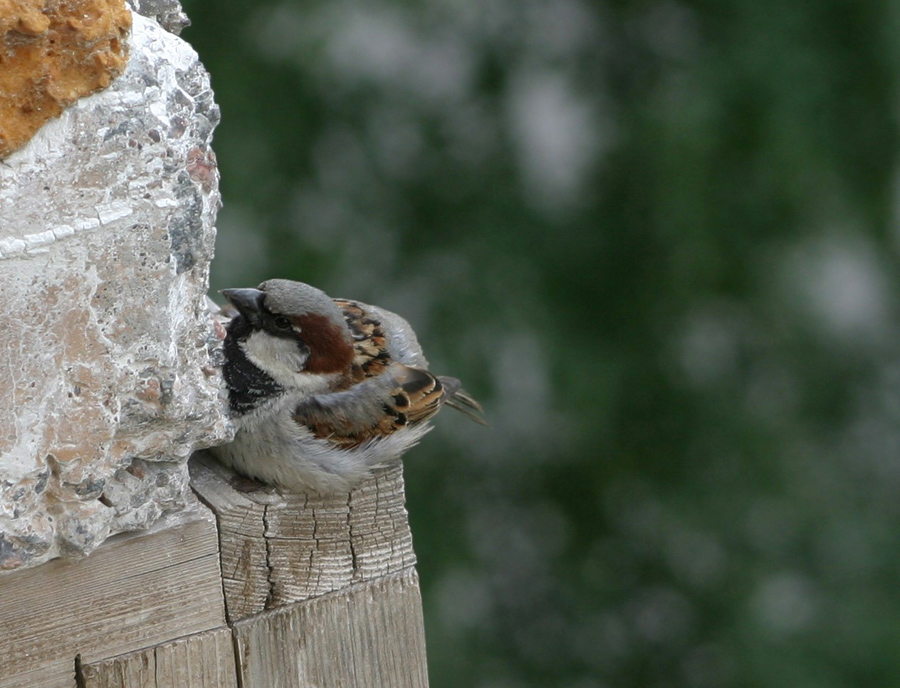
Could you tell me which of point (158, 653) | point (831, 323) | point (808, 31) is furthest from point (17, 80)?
point (831, 323)

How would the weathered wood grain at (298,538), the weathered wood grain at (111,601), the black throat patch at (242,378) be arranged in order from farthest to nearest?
the black throat patch at (242,378), the weathered wood grain at (298,538), the weathered wood grain at (111,601)

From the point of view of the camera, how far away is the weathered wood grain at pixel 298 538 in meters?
1.20

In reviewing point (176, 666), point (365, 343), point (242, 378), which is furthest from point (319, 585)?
point (365, 343)

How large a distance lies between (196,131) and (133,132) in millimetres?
71

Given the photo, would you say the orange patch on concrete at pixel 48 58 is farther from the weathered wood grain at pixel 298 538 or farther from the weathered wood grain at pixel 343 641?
the weathered wood grain at pixel 343 641

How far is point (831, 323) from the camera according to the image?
3082mm

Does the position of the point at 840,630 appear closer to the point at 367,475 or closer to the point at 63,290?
the point at 367,475

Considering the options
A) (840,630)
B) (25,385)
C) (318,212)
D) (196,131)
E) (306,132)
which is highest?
(196,131)

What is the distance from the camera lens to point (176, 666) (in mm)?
1146

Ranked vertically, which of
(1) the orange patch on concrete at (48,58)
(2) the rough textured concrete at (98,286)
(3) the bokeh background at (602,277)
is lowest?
(3) the bokeh background at (602,277)

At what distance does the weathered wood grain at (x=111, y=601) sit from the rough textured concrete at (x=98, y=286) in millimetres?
79

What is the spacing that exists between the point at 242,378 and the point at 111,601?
56 centimetres

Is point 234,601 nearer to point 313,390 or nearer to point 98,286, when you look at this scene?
point 98,286

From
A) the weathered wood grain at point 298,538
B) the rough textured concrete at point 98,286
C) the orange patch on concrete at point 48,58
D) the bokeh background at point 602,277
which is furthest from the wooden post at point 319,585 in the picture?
the bokeh background at point 602,277
